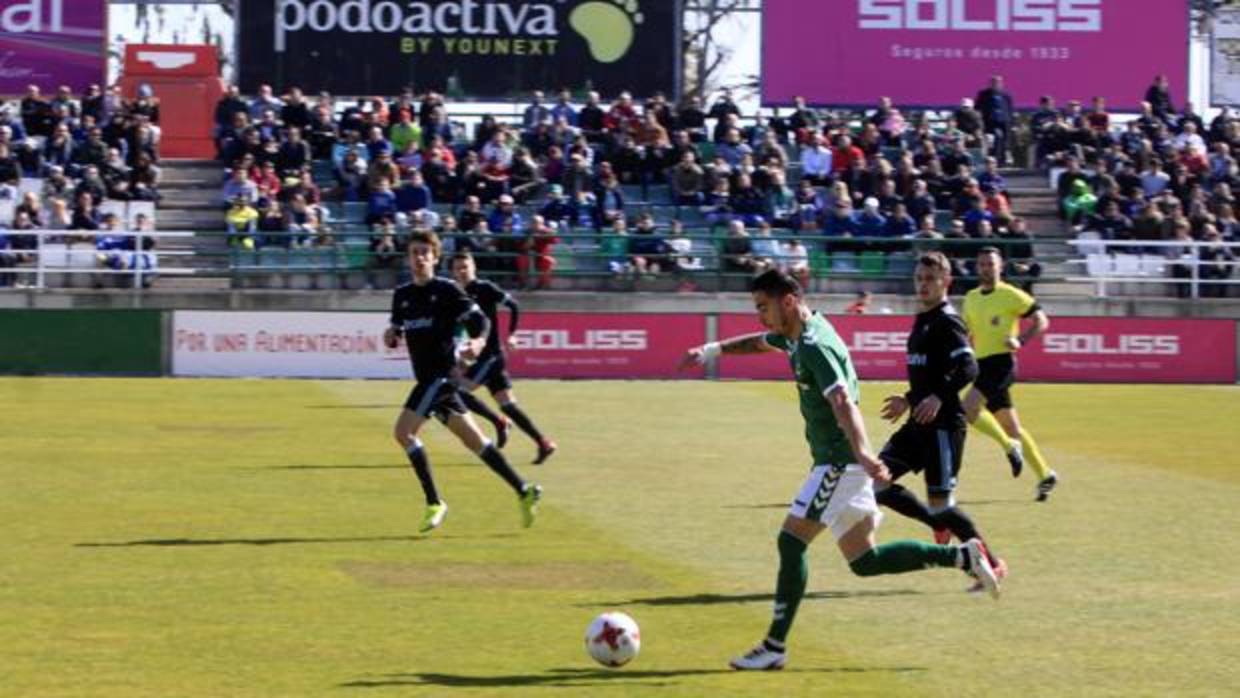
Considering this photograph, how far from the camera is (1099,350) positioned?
36781mm

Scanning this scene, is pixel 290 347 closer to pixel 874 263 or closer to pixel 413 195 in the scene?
pixel 413 195

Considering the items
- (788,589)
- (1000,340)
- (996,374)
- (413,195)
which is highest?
(413,195)

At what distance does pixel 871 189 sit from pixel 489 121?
7116mm

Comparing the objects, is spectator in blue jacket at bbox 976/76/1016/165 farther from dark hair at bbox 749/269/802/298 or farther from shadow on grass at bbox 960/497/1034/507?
dark hair at bbox 749/269/802/298

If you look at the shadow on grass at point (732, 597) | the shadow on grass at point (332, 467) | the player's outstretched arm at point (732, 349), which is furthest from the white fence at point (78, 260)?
the player's outstretched arm at point (732, 349)

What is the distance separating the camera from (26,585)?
43.7 ft

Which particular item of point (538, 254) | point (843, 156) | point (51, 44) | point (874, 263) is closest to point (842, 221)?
→ point (874, 263)

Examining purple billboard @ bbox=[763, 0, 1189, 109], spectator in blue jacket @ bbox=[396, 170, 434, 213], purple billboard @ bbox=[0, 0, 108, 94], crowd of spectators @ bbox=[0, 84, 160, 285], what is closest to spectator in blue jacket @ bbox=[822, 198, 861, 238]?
spectator in blue jacket @ bbox=[396, 170, 434, 213]

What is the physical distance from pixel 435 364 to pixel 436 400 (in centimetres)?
28

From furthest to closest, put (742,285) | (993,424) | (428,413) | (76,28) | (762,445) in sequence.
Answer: (76,28), (742,285), (762,445), (993,424), (428,413)

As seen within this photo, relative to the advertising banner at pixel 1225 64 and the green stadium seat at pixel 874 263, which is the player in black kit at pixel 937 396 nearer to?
the green stadium seat at pixel 874 263

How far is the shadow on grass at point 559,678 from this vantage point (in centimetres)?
1048

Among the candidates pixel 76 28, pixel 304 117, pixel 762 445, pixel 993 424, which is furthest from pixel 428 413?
pixel 76 28

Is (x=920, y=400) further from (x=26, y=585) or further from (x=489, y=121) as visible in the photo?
(x=489, y=121)
